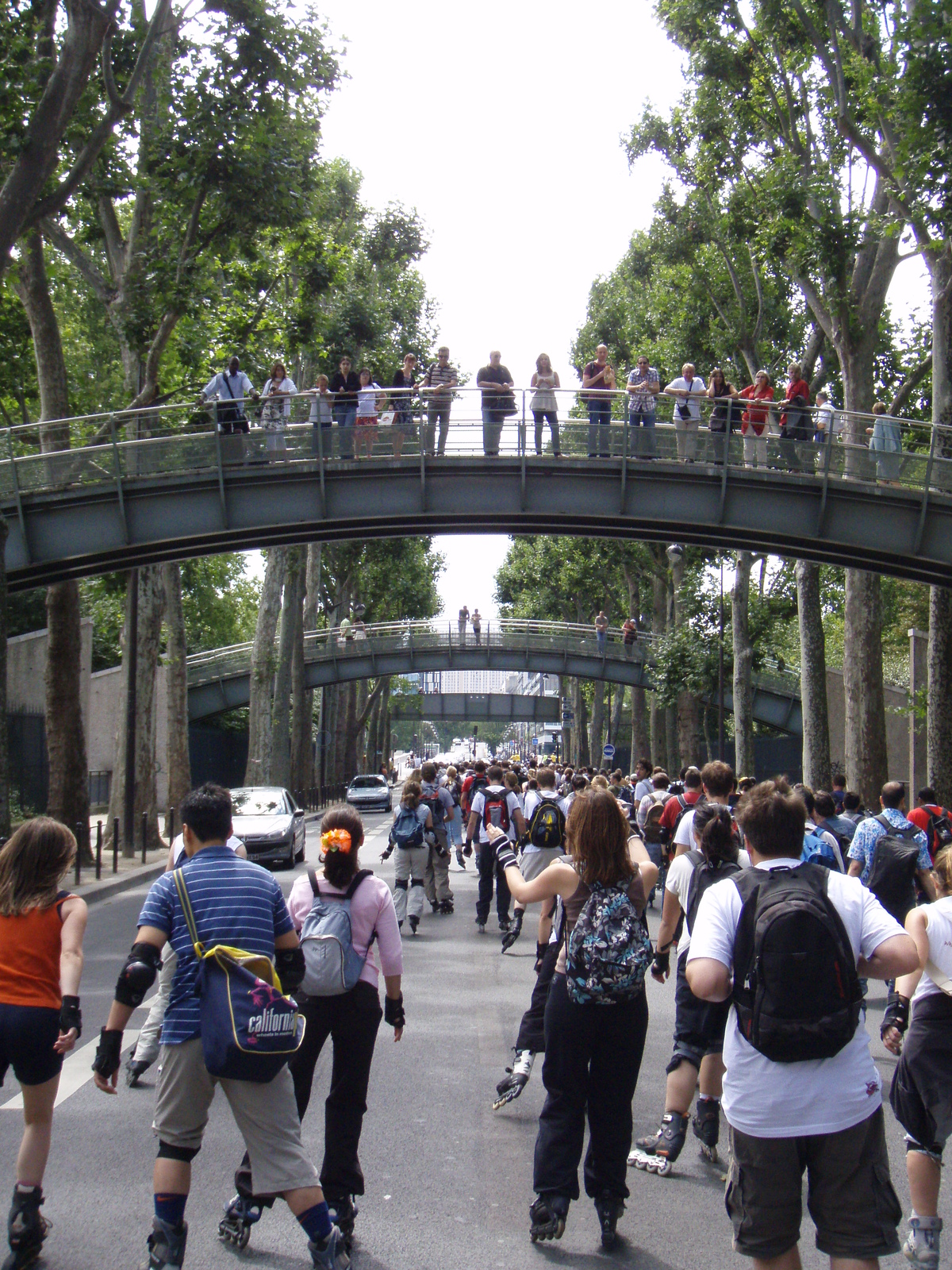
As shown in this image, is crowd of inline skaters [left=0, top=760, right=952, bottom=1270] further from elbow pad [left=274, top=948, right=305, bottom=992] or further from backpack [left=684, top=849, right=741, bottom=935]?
backpack [left=684, top=849, right=741, bottom=935]

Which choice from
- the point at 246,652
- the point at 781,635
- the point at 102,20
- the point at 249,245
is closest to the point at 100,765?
the point at 246,652

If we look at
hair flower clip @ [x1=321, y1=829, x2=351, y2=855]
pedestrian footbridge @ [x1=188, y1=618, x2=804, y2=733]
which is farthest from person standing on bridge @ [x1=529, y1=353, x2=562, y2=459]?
pedestrian footbridge @ [x1=188, y1=618, x2=804, y2=733]

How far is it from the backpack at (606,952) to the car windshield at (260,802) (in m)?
18.5

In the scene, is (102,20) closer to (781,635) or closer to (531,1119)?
(531,1119)

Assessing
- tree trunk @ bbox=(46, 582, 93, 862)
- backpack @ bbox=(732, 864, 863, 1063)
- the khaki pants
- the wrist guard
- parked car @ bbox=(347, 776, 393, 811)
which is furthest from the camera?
parked car @ bbox=(347, 776, 393, 811)

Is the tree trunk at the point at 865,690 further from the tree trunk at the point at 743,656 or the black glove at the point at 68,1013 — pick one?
the black glove at the point at 68,1013

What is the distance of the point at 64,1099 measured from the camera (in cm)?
700

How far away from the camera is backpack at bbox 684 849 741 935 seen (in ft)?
20.3

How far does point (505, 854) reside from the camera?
221 inches

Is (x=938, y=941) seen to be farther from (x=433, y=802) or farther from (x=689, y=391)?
(x=689, y=391)

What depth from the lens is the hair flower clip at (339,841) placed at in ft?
16.7

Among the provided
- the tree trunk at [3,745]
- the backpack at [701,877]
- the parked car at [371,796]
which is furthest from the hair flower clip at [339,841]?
the parked car at [371,796]

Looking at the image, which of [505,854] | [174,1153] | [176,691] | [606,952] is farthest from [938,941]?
[176,691]

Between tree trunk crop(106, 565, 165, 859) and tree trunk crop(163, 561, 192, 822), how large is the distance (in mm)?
2549
